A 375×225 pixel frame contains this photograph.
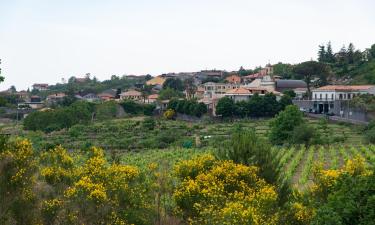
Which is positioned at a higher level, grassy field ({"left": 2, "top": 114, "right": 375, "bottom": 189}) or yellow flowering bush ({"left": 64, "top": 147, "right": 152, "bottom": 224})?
yellow flowering bush ({"left": 64, "top": 147, "right": 152, "bottom": 224})

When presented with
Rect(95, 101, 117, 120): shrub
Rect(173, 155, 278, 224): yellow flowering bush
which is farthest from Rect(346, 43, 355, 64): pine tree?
Rect(173, 155, 278, 224): yellow flowering bush

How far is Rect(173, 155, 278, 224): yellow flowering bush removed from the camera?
12719mm

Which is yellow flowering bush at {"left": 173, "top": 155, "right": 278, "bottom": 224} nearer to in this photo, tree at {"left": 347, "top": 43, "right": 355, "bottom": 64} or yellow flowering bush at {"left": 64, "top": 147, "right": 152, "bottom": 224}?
yellow flowering bush at {"left": 64, "top": 147, "right": 152, "bottom": 224}

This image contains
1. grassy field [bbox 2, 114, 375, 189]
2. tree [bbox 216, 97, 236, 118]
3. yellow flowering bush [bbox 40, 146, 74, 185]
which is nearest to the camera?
yellow flowering bush [bbox 40, 146, 74, 185]

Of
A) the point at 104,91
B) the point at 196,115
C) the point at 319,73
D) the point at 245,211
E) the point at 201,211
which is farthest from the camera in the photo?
the point at 104,91

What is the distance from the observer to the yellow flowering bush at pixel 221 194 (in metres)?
12.7

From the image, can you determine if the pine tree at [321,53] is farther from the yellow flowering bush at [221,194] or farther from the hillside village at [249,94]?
the yellow flowering bush at [221,194]

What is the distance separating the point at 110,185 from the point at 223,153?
524cm

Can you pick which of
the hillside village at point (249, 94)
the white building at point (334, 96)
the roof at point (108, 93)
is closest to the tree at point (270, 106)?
the hillside village at point (249, 94)

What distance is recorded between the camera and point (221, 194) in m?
14.8

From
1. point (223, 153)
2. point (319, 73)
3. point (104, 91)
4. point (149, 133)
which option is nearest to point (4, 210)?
point (223, 153)

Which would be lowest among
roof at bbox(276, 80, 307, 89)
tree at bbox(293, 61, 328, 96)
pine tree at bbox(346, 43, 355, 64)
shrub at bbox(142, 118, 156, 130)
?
shrub at bbox(142, 118, 156, 130)

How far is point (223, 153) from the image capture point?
18797 mm

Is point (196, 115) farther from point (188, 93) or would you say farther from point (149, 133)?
point (188, 93)
